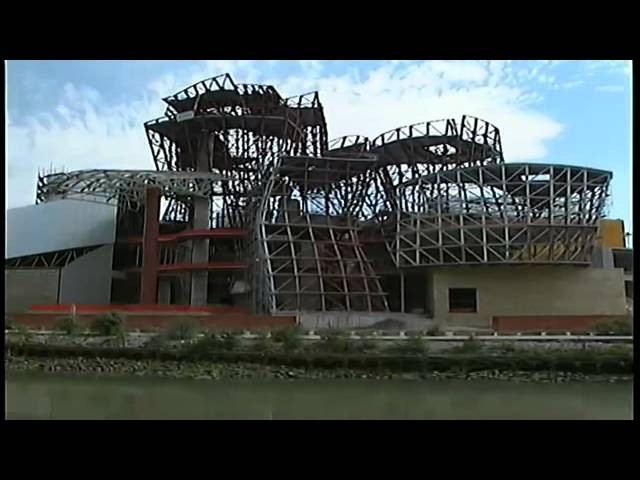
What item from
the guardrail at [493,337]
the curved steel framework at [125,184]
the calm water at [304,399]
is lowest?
the calm water at [304,399]

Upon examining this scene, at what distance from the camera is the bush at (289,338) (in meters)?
32.8

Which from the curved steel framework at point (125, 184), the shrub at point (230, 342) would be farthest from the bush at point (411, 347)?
the curved steel framework at point (125, 184)

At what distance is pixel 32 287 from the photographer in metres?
55.8

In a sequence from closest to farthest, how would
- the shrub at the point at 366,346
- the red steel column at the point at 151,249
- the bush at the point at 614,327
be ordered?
the shrub at the point at 366,346 → the bush at the point at 614,327 → the red steel column at the point at 151,249

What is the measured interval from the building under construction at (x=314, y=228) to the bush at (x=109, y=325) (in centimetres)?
1385

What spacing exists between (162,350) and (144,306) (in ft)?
58.2

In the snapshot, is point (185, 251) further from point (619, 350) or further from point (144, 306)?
point (619, 350)

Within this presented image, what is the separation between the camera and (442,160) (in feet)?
210

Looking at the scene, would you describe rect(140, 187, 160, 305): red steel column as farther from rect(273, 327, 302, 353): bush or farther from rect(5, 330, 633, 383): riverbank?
rect(273, 327, 302, 353): bush

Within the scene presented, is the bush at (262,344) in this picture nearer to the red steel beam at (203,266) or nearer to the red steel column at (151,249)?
the red steel beam at (203,266)

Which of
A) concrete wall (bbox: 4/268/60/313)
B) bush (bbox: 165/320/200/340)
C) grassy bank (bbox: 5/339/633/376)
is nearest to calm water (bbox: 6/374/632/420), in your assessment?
grassy bank (bbox: 5/339/633/376)

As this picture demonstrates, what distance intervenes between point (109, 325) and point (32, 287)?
2351cm

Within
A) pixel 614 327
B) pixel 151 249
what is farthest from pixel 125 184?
pixel 614 327
